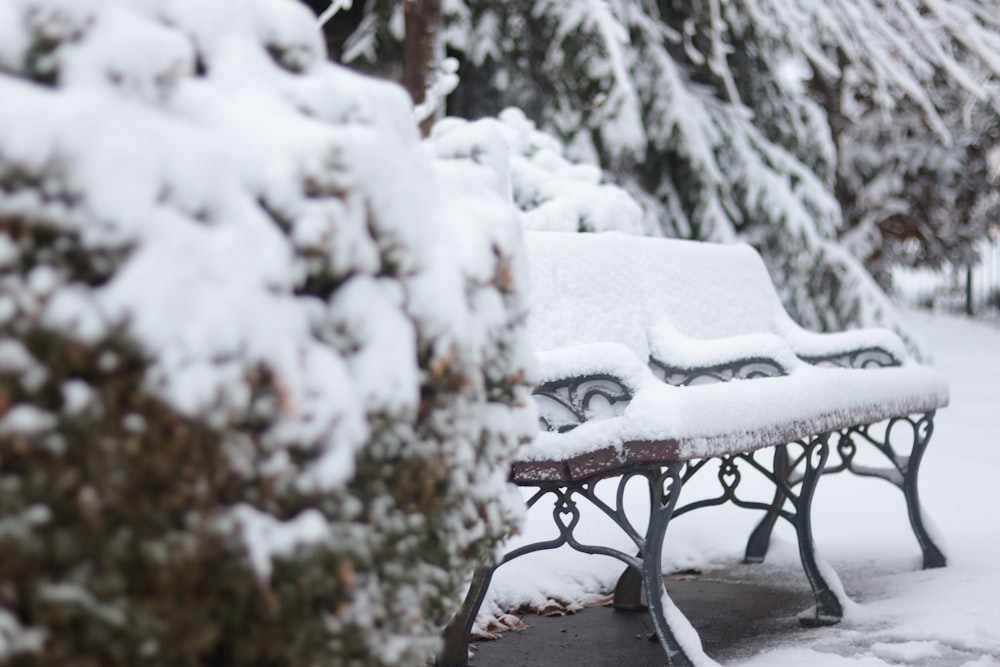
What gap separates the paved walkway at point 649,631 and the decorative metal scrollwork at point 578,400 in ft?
2.46

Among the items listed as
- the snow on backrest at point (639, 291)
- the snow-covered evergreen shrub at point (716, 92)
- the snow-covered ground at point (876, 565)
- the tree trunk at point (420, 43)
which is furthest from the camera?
the snow-covered evergreen shrub at point (716, 92)

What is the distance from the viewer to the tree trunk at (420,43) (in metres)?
5.91

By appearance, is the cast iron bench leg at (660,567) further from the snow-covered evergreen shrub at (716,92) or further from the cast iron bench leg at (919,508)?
the snow-covered evergreen shrub at (716,92)

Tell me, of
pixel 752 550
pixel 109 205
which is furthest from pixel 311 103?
pixel 752 550

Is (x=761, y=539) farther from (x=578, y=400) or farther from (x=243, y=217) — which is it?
(x=243, y=217)

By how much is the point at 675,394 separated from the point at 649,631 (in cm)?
119

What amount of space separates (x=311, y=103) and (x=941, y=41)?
27.0 ft

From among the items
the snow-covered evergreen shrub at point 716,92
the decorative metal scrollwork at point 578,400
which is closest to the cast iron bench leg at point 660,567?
the decorative metal scrollwork at point 578,400

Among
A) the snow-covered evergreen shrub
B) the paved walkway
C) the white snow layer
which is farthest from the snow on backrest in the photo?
the snow-covered evergreen shrub

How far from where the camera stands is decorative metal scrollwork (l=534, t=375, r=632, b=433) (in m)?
2.96

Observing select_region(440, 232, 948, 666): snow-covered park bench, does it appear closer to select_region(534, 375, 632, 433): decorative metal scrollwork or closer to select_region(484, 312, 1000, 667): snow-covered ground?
select_region(534, 375, 632, 433): decorative metal scrollwork

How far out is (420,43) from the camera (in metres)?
5.97

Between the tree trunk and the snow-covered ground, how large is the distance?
94.9 inches

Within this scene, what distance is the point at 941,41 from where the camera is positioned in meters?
8.54
